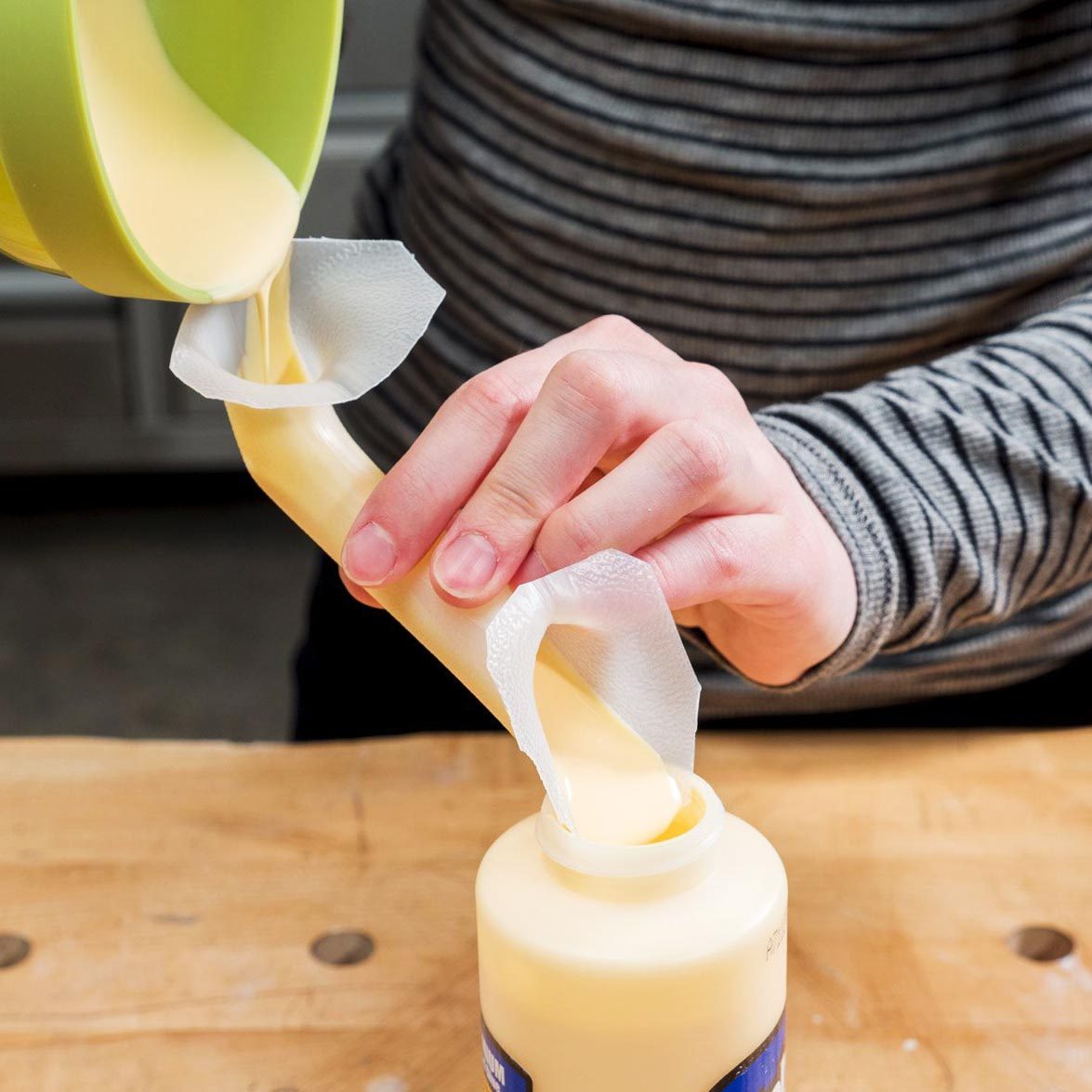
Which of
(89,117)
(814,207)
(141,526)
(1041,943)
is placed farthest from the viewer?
(141,526)

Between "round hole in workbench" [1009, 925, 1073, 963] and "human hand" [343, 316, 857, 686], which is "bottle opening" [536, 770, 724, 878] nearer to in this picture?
"human hand" [343, 316, 857, 686]

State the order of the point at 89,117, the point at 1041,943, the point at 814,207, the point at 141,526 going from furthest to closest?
1. the point at 141,526
2. the point at 814,207
3. the point at 1041,943
4. the point at 89,117

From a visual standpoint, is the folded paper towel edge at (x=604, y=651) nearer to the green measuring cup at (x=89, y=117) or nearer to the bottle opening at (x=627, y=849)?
the bottle opening at (x=627, y=849)

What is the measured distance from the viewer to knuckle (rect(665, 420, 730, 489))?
19.7 inches

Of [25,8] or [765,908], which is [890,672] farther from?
[25,8]

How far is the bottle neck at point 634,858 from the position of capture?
0.42 m

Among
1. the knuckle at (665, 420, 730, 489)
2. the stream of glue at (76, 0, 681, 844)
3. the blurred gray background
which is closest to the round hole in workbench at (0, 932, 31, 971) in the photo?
the stream of glue at (76, 0, 681, 844)

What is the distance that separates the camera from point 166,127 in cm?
48

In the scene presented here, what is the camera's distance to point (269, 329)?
0.51 m

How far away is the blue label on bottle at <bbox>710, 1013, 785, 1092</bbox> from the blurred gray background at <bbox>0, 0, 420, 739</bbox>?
145 centimetres

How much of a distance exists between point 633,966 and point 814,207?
1.56 feet

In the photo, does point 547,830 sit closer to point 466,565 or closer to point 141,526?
point 466,565

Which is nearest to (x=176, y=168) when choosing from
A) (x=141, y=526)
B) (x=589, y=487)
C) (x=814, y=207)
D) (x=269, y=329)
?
(x=269, y=329)

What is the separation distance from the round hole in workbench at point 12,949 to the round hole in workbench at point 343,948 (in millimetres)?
118
